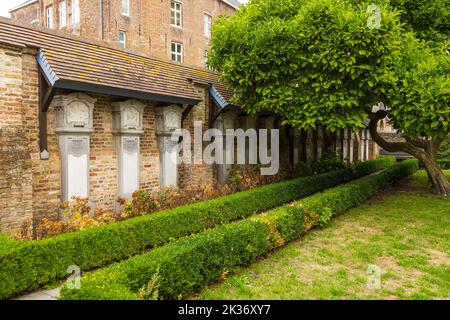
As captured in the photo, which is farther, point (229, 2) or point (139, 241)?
point (229, 2)

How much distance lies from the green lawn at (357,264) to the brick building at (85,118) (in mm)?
3903

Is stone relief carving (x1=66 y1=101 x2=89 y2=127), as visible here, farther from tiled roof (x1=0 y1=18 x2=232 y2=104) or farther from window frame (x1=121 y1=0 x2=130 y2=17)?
window frame (x1=121 y1=0 x2=130 y2=17)

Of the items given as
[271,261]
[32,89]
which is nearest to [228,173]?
[271,261]

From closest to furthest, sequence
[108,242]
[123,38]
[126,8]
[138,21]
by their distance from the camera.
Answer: [108,242] → [123,38] → [126,8] → [138,21]

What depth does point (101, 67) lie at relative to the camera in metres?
8.11

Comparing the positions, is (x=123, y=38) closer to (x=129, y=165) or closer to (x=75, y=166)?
(x=129, y=165)

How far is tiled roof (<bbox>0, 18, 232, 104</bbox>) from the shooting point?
270 inches

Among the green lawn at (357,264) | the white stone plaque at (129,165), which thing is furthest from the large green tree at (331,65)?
the white stone plaque at (129,165)

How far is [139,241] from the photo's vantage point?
260 inches

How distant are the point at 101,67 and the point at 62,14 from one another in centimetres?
2031

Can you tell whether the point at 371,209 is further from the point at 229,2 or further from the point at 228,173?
the point at 229,2

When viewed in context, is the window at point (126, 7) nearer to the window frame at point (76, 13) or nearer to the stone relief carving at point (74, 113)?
the window frame at point (76, 13)

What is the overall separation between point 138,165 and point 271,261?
163 inches

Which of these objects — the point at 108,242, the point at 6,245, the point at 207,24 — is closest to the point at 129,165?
the point at 108,242
